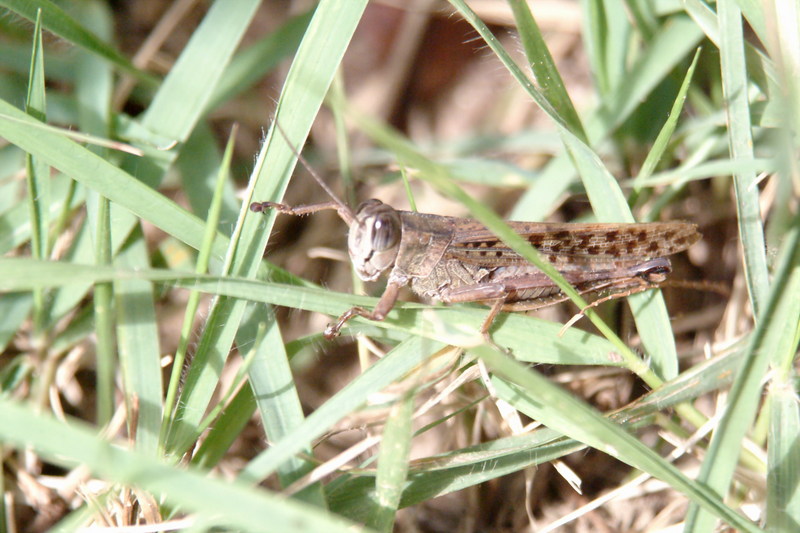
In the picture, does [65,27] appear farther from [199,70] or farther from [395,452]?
[395,452]

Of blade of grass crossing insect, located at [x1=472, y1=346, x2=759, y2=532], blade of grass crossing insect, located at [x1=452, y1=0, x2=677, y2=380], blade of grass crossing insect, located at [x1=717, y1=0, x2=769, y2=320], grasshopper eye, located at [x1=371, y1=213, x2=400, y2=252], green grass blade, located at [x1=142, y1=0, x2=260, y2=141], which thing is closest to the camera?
blade of grass crossing insect, located at [x1=472, y1=346, x2=759, y2=532]

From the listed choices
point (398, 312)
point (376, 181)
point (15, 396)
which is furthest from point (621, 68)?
point (15, 396)

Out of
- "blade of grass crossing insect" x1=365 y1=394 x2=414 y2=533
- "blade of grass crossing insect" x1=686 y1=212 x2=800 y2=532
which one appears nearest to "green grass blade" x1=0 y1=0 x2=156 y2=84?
"blade of grass crossing insect" x1=365 y1=394 x2=414 y2=533

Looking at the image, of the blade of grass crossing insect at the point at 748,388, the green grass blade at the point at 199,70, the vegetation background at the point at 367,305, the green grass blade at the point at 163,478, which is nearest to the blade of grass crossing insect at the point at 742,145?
the vegetation background at the point at 367,305

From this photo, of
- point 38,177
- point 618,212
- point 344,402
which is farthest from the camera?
point 618,212

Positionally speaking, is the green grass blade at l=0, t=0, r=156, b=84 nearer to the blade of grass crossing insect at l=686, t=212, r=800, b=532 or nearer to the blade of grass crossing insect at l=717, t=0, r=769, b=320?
the blade of grass crossing insect at l=717, t=0, r=769, b=320

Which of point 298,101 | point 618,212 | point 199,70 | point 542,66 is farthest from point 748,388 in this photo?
point 199,70
